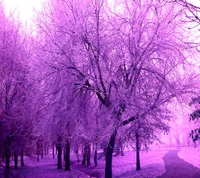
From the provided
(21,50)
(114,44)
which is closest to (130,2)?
(114,44)

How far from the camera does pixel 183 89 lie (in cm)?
1167

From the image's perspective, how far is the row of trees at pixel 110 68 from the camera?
11211 millimetres

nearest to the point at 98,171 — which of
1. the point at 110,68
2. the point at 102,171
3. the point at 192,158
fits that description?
the point at 102,171

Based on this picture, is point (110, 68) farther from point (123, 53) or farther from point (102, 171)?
point (102, 171)

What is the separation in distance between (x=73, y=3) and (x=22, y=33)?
675 cm

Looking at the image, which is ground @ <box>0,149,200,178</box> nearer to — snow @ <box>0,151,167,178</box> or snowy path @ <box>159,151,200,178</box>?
snow @ <box>0,151,167,178</box>

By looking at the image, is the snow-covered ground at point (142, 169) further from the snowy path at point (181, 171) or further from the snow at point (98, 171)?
the snowy path at point (181, 171)

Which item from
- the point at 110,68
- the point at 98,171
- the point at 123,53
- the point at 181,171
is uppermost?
the point at 123,53

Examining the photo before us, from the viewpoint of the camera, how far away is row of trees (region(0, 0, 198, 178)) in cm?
1121

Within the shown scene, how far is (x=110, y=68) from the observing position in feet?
38.0

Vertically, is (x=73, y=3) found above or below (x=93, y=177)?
above

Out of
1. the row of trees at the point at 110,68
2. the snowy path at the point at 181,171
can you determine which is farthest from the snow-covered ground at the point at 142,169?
the row of trees at the point at 110,68

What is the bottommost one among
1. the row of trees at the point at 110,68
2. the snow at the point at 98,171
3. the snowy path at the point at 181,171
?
the snow at the point at 98,171

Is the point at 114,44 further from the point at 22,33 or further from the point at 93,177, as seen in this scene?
the point at 93,177
